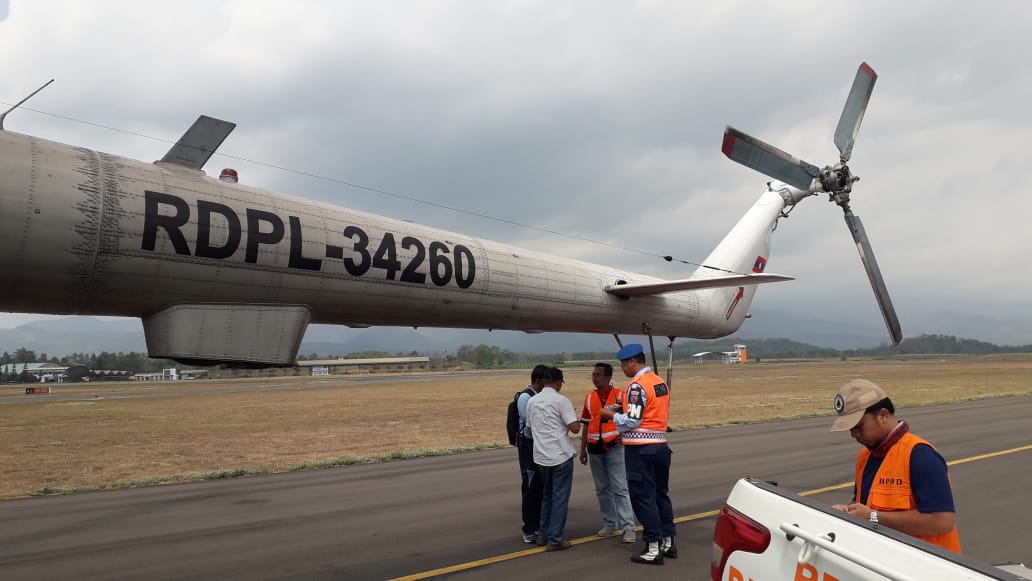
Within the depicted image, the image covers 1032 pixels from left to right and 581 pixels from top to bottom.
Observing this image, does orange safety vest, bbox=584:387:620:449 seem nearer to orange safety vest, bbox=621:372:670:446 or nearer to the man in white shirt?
the man in white shirt

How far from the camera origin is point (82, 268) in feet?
19.7

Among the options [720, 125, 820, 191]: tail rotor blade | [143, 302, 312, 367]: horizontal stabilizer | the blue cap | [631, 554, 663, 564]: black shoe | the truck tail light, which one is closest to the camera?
the truck tail light

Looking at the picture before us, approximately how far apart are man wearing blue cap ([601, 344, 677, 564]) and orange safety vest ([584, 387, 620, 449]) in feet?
1.89

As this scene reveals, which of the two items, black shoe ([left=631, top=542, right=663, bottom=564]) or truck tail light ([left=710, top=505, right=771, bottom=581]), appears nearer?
truck tail light ([left=710, top=505, right=771, bottom=581])

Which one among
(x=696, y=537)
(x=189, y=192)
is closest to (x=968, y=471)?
(x=696, y=537)

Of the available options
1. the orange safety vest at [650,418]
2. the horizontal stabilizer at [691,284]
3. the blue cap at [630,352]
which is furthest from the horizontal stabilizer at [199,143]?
the horizontal stabilizer at [691,284]

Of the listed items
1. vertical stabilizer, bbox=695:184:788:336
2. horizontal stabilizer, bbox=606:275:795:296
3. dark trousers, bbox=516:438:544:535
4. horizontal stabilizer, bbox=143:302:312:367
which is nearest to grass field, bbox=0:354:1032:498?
vertical stabilizer, bbox=695:184:788:336

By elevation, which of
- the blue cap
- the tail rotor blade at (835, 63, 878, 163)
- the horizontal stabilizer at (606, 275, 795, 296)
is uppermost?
the tail rotor blade at (835, 63, 878, 163)

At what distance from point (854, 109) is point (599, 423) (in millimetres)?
9854

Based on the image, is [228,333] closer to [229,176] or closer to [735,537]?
[229,176]

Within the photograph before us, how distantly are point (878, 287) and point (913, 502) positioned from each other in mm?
11155

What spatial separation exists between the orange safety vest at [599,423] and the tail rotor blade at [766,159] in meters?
5.56

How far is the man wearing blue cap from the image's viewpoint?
6.81 metres

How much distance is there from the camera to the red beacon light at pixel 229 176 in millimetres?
7181
